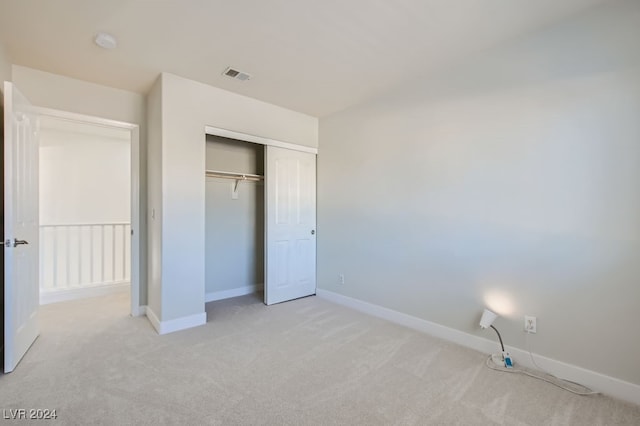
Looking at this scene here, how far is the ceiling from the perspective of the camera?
6.42 feet

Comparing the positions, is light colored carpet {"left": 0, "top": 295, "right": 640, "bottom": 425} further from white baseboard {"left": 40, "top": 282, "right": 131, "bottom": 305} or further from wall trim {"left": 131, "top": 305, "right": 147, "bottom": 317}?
white baseboard {"left": 40, "top": 282, "right": 131, "bottom": 305}

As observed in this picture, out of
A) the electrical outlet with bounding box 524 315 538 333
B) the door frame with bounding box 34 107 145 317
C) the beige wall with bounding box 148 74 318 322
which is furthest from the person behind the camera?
the door frame with bounding box 34 107 145 317

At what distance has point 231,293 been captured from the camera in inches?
163

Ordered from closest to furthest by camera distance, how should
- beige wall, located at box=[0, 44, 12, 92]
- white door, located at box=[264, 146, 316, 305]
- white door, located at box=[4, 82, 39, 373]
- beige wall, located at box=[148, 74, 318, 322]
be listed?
1. white door, located at box=[4, 82, 39, 373]
2. beige wall, located at box=[0, 44, 12, 92]
3. beige wall, located at box=[148, 74, 318, 322]
4. white door, located at box=[264, 146, 316, 305]

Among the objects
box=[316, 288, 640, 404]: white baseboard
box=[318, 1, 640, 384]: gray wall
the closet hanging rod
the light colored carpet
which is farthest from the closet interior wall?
box=[318, 1, 640, 384]: gray wall

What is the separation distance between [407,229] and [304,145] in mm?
1887

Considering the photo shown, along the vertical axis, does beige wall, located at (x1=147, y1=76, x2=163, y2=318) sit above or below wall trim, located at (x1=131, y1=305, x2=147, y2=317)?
above

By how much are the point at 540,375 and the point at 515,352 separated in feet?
0.69

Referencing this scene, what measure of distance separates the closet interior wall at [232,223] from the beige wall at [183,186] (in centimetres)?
82

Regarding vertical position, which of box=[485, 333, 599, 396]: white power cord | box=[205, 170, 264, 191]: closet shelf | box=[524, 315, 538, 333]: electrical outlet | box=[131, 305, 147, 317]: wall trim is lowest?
box=[485, 333, 599, 396]: white power cord

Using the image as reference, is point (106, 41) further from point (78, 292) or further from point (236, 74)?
point (78, 292)

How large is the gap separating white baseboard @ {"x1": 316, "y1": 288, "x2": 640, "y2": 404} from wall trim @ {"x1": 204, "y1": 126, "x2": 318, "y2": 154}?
2.10 metres

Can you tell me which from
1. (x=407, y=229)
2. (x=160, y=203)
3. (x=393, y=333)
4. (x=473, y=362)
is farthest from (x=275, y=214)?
(x=473, y=362)

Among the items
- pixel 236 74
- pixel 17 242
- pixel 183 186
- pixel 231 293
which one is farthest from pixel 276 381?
pixel 236 74
